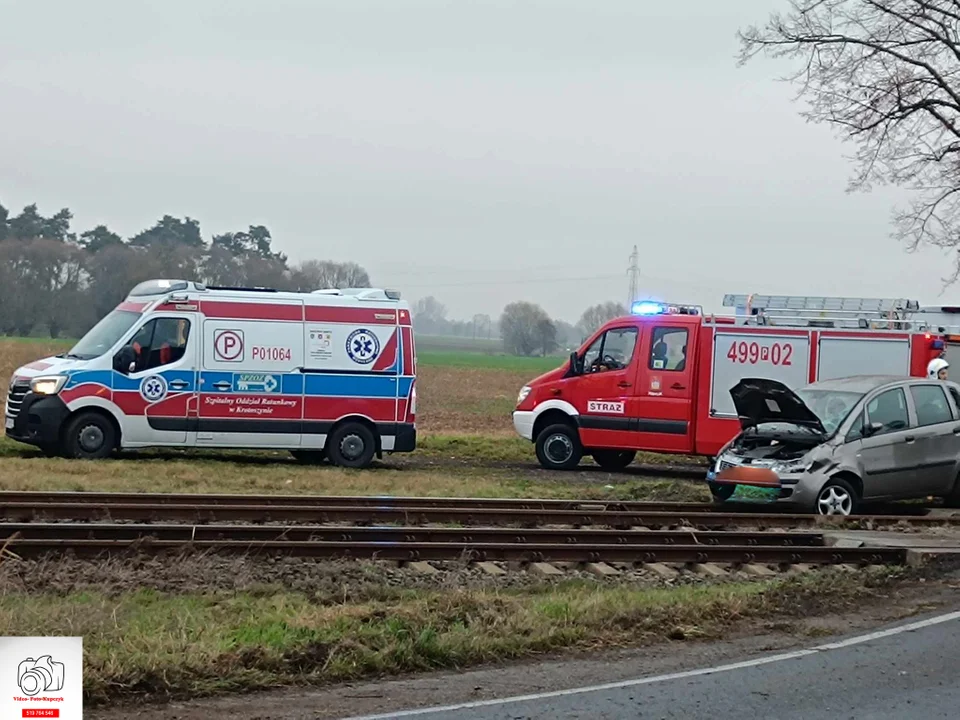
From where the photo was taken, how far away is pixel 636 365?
20.3 meters

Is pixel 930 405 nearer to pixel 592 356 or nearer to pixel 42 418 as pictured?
pixel 592 356


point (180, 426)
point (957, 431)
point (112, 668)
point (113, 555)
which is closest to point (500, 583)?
point (113, 555)

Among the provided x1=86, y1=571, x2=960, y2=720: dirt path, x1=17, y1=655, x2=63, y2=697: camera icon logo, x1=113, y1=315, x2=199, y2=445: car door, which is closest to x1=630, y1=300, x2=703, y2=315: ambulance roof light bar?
x1=113, y1=315, x2=199, y2=445: car door

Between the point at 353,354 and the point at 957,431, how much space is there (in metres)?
8.74

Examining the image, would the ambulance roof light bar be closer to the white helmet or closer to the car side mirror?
the white helmet

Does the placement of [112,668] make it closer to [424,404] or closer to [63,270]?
[424,404]

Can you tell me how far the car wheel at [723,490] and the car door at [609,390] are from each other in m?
4.91

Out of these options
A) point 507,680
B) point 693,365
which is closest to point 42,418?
point 693,365

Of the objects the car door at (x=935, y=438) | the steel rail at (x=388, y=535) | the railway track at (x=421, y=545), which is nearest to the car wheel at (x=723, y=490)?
the steel rail at (x=388, y=535)

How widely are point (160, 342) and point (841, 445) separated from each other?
32.2ft

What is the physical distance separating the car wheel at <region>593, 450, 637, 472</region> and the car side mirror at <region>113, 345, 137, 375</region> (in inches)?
303

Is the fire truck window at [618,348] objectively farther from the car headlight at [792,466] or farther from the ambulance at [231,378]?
the car headlight at [792,466]

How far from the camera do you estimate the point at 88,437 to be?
18.6 m

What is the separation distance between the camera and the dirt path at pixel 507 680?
659 centimetres
